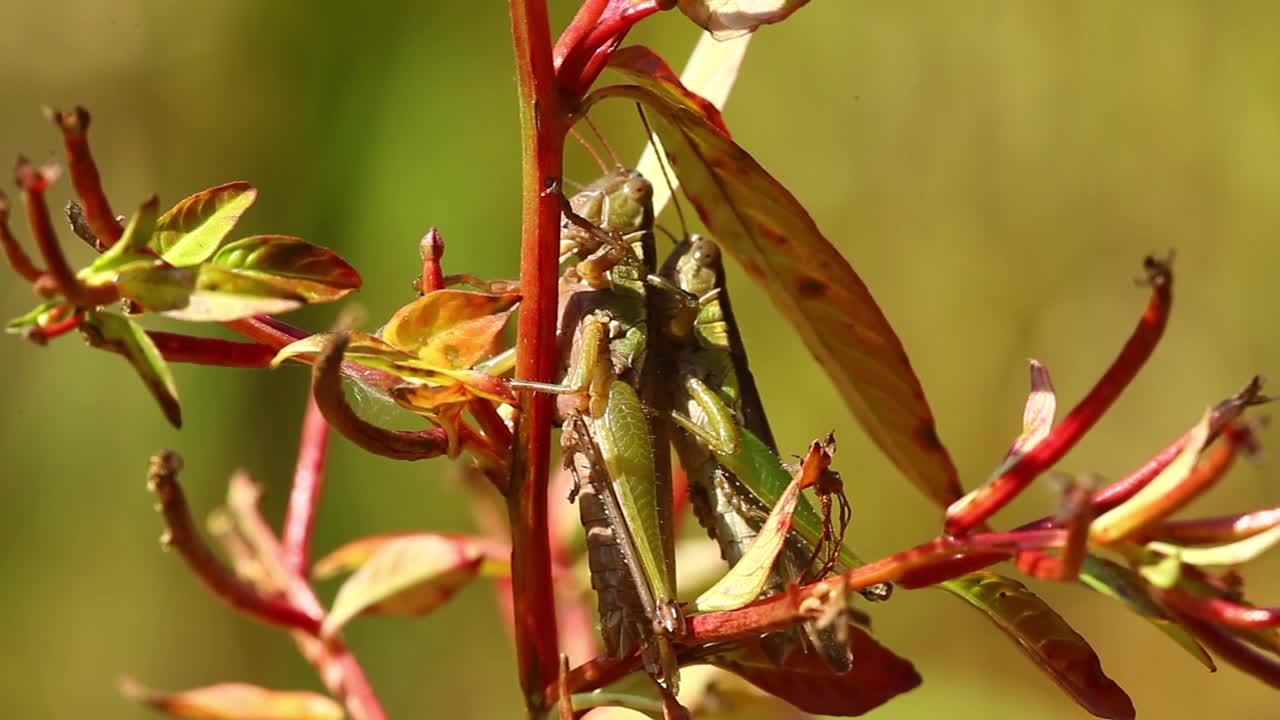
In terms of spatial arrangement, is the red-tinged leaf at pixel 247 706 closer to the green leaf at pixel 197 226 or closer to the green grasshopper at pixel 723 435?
the green grasshopper at pixel 723 435

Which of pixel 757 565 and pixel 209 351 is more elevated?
pixel 209 351

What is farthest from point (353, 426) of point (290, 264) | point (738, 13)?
point (738, 13)

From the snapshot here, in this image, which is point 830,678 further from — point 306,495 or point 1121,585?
point 306,495

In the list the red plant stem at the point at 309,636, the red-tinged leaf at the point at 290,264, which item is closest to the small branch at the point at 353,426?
the red-tinged leaf at the point at 290,264

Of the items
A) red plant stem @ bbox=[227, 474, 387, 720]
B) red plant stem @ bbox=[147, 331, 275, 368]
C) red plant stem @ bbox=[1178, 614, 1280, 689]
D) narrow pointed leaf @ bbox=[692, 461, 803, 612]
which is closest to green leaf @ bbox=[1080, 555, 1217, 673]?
red plant stem @ bbox=[1178, 614, 1280, 689]

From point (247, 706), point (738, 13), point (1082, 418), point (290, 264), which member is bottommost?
point (247, 706)

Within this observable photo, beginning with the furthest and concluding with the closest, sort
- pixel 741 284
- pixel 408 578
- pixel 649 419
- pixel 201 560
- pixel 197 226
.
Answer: pixel 741 284 → pixel 649 419 → pixel 408 578 → pixel 201 560 → pixel 197 226

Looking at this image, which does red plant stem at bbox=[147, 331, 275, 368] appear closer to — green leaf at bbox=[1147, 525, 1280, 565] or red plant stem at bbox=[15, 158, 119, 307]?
red plant stem at bbox=[15, 158, 119, 307]

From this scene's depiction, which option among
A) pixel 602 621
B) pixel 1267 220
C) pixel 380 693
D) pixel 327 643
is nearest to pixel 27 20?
pixel 380 693

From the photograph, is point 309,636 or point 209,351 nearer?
point 209,351
